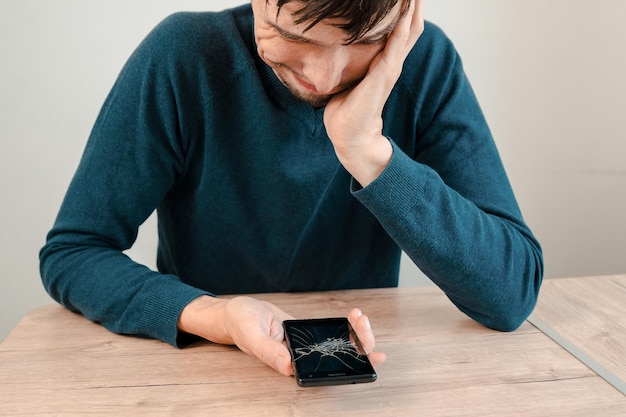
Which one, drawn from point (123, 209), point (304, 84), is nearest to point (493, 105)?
point (304, 84)

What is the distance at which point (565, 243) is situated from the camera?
6.49 feet

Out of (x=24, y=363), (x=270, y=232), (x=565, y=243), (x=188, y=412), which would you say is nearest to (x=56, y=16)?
(x=270, y=232)

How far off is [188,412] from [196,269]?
529 mm

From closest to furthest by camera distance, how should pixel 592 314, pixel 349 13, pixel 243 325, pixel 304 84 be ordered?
pixel 349 13
pixel 243 325
pixel 304 84
pixel 592 314

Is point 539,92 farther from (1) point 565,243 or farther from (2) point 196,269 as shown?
(2) point 196,269

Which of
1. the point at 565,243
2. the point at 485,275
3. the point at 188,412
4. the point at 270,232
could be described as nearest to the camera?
the point at 188,412

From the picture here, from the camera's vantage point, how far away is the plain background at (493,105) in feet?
5.29

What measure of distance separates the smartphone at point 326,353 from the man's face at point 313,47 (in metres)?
0.31

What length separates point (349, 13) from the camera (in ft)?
2.31

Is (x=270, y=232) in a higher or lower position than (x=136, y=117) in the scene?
lower

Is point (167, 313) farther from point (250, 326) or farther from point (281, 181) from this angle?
point (281, 181)

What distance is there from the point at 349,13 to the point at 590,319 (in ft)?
2.02

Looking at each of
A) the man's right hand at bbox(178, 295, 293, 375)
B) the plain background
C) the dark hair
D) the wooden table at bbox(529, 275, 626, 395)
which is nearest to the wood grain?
the wooden table at bbox(529, 275, 626, 395)

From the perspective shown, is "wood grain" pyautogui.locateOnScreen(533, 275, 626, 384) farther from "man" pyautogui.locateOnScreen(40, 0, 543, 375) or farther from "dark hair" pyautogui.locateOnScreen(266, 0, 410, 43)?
"dark hair" pyautogui.locateOnScreen(266, 0, 410, 43)
